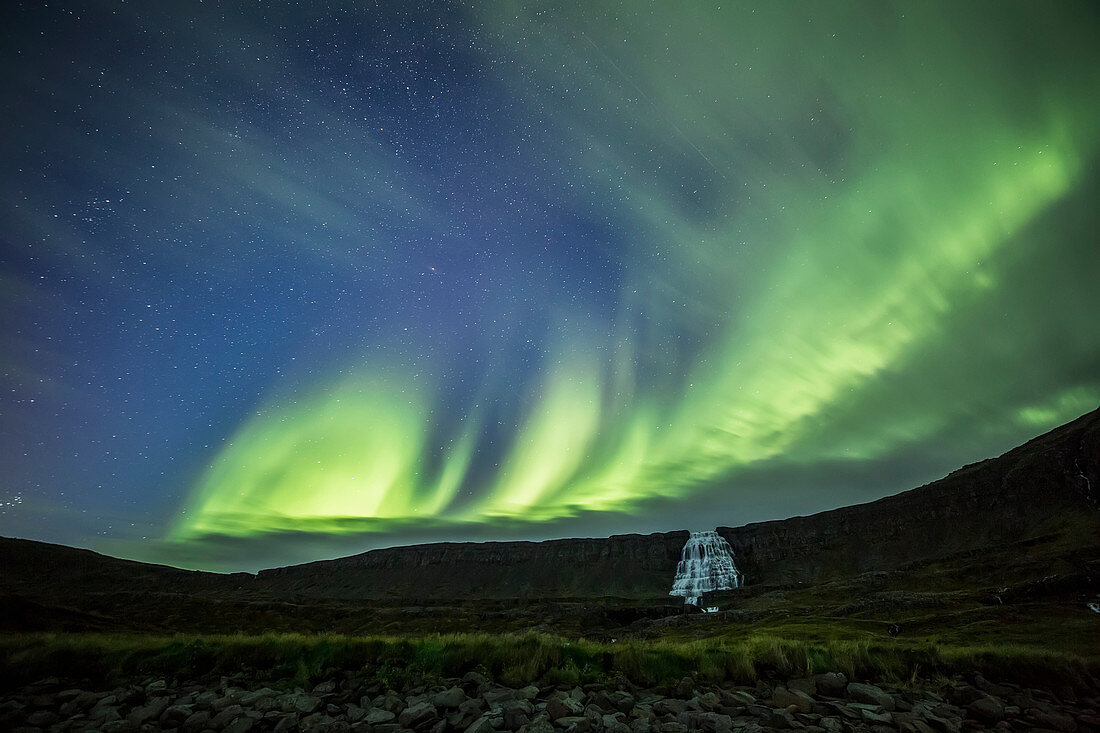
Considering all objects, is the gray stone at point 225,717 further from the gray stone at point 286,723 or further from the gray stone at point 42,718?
the gray stone at point 42,718

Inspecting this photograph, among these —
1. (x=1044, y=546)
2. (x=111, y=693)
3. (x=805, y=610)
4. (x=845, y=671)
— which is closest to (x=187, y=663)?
(x=111, y=693)

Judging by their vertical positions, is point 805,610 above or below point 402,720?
below

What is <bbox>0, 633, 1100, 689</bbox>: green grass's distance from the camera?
1017 cm

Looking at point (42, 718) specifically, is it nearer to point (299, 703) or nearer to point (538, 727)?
point (299, 703)

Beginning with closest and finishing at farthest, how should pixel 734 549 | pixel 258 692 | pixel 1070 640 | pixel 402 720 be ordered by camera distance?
1. pixel 402 720
2. pixel 258 692
3. pixel 1070 640
4. pixel 734 549

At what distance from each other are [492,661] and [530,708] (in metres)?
3.29

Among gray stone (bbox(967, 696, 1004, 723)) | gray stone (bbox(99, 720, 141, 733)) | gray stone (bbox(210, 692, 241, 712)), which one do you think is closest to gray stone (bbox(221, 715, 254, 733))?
gray stone (bbox(210, 692, 241, 712))

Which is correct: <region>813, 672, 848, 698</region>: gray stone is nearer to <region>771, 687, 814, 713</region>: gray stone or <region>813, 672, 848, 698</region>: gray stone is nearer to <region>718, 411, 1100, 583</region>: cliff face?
<region>771, 687, 814, 713</region>: gray stone

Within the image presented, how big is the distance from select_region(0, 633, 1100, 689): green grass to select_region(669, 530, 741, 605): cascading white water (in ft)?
510

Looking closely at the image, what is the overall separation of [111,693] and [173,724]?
2.61 m

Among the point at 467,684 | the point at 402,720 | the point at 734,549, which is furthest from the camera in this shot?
the point at 734,549

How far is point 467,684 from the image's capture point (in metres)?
9.60

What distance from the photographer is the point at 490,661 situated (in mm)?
10930

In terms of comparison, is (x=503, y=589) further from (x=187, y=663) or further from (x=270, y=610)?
(x=187, y=663)
